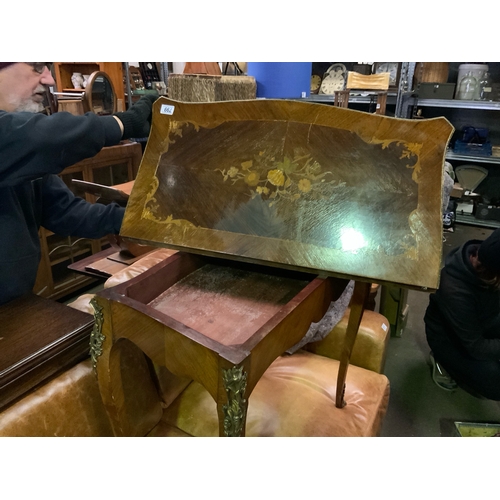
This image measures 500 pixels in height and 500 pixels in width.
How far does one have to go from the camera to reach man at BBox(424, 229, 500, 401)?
1535 millimetres

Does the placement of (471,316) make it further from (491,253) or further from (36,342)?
(36,342)

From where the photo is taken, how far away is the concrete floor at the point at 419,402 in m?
1.75

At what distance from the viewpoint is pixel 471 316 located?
5.26 ft

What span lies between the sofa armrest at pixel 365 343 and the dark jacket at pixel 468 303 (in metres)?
0.32

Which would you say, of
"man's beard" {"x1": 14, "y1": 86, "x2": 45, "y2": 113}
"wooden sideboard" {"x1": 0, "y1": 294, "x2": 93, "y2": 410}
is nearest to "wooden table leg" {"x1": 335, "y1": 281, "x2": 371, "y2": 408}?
"wooden sideboard" {"x1": 0, "y1": 294, "x2": 93, "y2": 410}

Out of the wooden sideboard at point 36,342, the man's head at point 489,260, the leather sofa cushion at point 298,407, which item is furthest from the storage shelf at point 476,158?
the wooden sideboard at point 36,342

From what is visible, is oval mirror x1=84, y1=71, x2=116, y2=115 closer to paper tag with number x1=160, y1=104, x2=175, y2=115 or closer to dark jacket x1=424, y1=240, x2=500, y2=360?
paper tag with number x1=160, y1=104, x2=175, y2=115

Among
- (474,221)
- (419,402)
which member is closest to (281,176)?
(419,402)

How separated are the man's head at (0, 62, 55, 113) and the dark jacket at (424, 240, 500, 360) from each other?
1.62m

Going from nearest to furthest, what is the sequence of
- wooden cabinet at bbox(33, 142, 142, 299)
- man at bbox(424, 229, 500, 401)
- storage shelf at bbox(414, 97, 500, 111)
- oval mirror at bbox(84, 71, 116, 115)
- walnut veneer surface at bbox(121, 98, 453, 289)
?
walnut veneer surface at bbox(121, 98, 453, 289), man at bbox(424, 229, 500, 401), oval mirror at bbox(84, 71, 116, 115), wooden cabinet at bbox(33, 142, 142, 299), storage shelf at bbox(414, 97, 500, 111)

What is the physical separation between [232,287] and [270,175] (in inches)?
13.1
